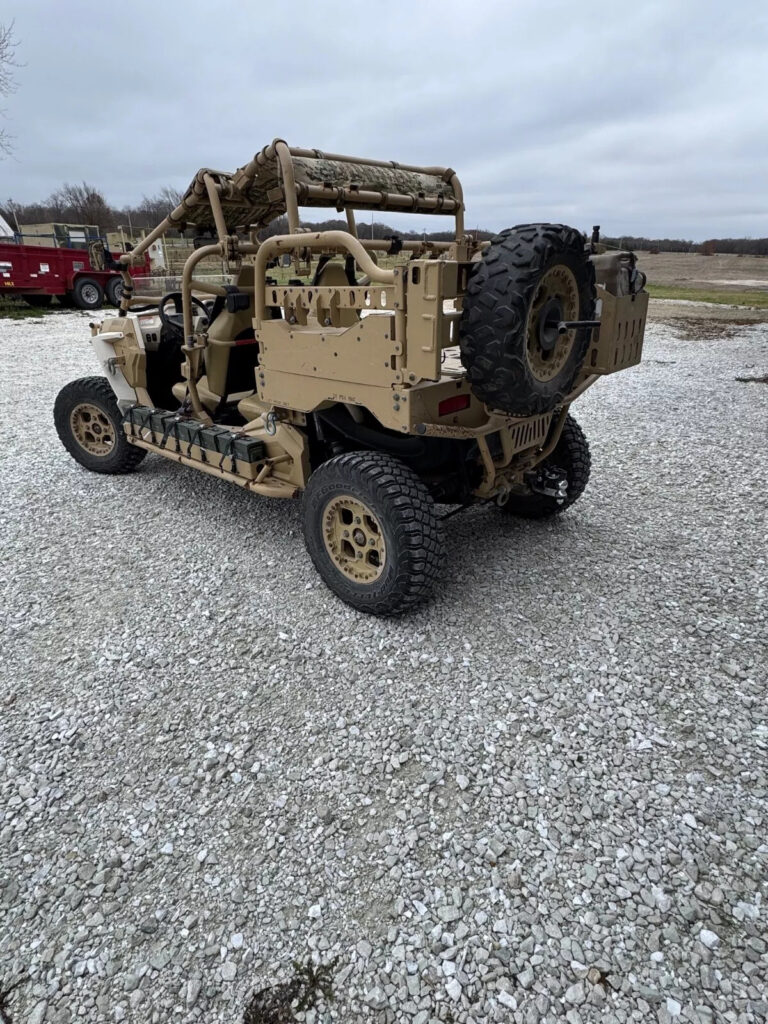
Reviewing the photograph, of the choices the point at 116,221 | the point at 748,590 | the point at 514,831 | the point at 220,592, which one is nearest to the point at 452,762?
the point at 514,831

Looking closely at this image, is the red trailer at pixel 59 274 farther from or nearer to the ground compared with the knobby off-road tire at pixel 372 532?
farther from the ground

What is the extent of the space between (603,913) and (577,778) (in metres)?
0.52

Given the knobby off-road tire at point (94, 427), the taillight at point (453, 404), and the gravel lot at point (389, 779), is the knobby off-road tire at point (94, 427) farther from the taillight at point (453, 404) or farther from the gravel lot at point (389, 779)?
the taillight at point (453, 404)

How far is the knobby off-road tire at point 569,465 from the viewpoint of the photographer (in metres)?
4.26

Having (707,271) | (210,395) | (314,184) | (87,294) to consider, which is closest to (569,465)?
(314,184)

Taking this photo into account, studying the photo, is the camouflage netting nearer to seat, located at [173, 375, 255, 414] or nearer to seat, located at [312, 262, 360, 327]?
seat, located at [312, 262, 360, 327]

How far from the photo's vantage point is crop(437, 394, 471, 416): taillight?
3.11 metres

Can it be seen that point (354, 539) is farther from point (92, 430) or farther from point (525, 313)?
point (92, 430)

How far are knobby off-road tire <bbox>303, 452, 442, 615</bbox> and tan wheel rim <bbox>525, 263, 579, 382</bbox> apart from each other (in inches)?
32.3

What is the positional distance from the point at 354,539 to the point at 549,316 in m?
1.49

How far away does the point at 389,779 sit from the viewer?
8.10 feet

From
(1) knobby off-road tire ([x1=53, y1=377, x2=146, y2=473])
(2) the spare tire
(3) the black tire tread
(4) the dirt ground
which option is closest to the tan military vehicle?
(2) the spare tire

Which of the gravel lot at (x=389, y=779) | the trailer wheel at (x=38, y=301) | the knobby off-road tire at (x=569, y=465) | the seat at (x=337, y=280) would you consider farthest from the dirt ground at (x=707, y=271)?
the gravel lot at (x=389, y=779)

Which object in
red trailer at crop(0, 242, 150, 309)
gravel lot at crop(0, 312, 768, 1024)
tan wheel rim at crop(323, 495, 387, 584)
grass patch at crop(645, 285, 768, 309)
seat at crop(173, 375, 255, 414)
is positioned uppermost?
red trailer at crop(0, 242, 150, 309)
